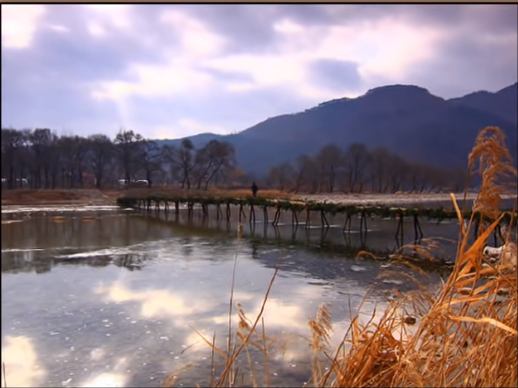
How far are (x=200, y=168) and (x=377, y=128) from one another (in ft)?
2.37

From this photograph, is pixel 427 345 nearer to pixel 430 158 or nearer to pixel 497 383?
pixel 497 383

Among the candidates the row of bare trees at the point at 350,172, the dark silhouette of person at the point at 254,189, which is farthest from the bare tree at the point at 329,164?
the dark silhouette of person at the point at 254,189

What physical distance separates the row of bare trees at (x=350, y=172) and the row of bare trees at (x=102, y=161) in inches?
9.3

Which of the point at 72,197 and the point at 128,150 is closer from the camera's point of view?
the point at 72,197

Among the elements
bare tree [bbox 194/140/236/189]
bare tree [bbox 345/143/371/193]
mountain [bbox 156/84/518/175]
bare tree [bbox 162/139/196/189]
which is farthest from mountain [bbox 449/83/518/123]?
bare tree [bbox 162/139/196/189]

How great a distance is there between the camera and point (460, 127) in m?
1.89

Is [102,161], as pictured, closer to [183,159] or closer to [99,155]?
[99,155]

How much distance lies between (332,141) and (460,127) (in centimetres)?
49

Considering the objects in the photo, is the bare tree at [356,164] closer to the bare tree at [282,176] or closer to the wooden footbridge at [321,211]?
the bare tree at [282,176]

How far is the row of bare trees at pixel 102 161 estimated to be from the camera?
3.70 feet

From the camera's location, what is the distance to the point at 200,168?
1.89m

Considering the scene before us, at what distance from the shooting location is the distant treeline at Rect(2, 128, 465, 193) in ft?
4.88

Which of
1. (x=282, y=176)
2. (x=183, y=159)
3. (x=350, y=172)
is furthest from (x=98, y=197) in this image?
(x=350, y=172)

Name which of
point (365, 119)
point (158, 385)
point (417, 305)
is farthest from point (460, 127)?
point (158, 385)
